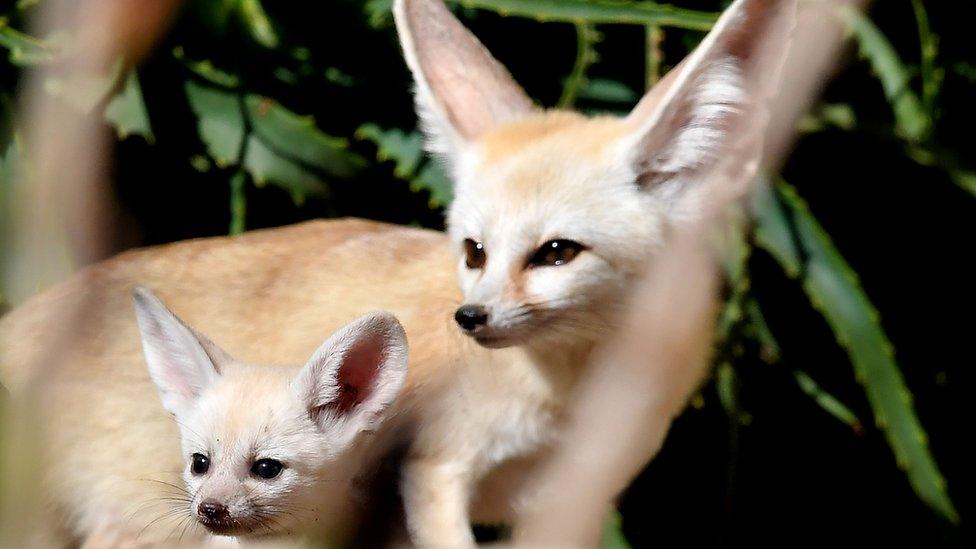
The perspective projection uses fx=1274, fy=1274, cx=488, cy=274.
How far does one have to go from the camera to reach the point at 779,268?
371 cm

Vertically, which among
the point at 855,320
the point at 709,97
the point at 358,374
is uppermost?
the point at 709,97

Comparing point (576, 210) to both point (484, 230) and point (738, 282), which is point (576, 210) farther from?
point (738, 282)

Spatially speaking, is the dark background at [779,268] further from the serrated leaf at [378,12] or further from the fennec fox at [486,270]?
the fennec fox at [486,270]

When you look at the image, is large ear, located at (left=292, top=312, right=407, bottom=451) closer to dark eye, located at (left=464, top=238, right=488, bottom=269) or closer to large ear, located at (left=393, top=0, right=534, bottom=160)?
dark eye, located at (left=464, top=238, right=488, bottom=269)

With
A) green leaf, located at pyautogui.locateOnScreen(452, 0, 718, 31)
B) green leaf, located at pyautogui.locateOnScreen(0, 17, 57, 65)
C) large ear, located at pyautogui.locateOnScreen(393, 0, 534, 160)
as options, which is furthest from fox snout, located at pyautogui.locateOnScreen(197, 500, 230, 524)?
green leaf, located at pyautogui.locateOnScreen(0, 17, 57, 65)

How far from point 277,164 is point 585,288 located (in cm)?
118

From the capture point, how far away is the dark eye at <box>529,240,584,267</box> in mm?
2027

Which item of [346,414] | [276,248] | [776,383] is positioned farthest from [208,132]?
[776,383]

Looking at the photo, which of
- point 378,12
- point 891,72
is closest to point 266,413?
point 378,12

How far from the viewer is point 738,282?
300 centimetres

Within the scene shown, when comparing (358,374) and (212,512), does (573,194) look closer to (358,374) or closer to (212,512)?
(358,374)

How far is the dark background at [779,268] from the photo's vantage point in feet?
10.8

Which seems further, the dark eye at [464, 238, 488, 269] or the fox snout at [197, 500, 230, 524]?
the dark eye at [464, 238, 488, 269]

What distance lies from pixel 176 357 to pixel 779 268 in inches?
94.6
